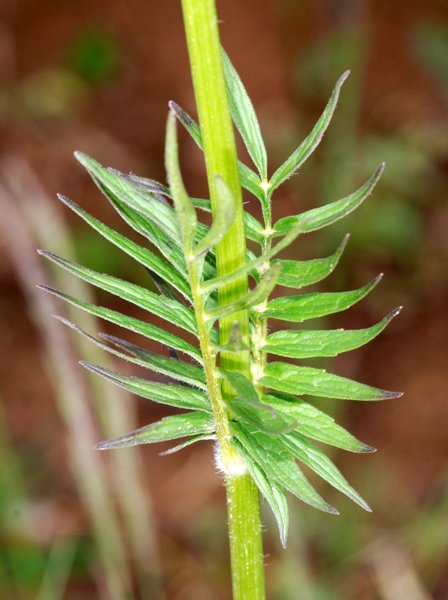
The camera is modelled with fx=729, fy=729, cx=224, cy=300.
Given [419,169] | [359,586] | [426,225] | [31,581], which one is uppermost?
[419,169]

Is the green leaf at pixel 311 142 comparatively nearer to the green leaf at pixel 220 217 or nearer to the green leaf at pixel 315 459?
the green leaf at pixel 220 217

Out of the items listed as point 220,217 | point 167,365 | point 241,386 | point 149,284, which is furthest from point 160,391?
point 149,284

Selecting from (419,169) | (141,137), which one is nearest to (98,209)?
(141,137)

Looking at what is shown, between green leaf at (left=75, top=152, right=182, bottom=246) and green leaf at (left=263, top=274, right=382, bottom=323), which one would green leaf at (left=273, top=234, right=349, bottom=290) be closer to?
green leaf at (left=263, top=274, right=382, bottom=323)

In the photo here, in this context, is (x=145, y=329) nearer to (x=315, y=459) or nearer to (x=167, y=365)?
(x=167, y=365)

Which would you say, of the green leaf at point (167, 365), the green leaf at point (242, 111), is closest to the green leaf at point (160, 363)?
the green leaf at point (167, 365)

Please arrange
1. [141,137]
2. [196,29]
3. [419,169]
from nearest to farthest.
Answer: [196,29] → [419,169] → [141,137]

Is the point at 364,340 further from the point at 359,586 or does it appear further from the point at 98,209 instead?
the point at 98,209

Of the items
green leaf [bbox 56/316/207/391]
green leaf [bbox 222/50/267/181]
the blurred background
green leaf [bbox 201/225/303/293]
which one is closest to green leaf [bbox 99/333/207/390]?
green leaf [bbox 56/316/207/391]
